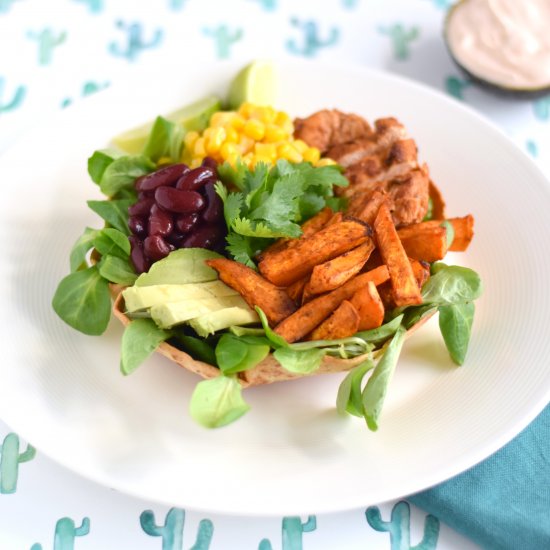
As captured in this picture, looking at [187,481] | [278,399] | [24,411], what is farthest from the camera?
[278,399]

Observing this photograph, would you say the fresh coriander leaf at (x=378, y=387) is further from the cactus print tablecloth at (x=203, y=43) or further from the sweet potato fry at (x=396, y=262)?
the cactus print tablecloth at (x=203, y=43)

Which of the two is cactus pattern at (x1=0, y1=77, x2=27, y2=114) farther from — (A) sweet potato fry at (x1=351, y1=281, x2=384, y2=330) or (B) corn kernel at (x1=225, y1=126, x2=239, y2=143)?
(A) sweet potato fry at (x1=351, y1=281, x2=384, y2=330)

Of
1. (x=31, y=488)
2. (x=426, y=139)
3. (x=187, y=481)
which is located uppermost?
(x=426, y=139)

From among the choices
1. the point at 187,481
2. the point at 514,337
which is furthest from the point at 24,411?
the point at 514,337

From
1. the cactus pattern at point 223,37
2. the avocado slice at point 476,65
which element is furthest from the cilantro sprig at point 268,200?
the cactus pattern at point 223,37

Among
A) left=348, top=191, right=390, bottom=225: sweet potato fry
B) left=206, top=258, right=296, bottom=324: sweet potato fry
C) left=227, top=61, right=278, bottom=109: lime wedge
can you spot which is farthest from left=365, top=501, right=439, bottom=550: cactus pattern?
left=227, top=61, right=278, bottom=109: lime wedge

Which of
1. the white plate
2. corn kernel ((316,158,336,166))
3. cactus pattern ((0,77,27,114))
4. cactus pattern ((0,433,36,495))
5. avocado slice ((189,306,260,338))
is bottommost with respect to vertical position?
cactus pattern ((0,433,36,495))

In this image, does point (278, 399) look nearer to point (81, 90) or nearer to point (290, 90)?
point (290, 90)
